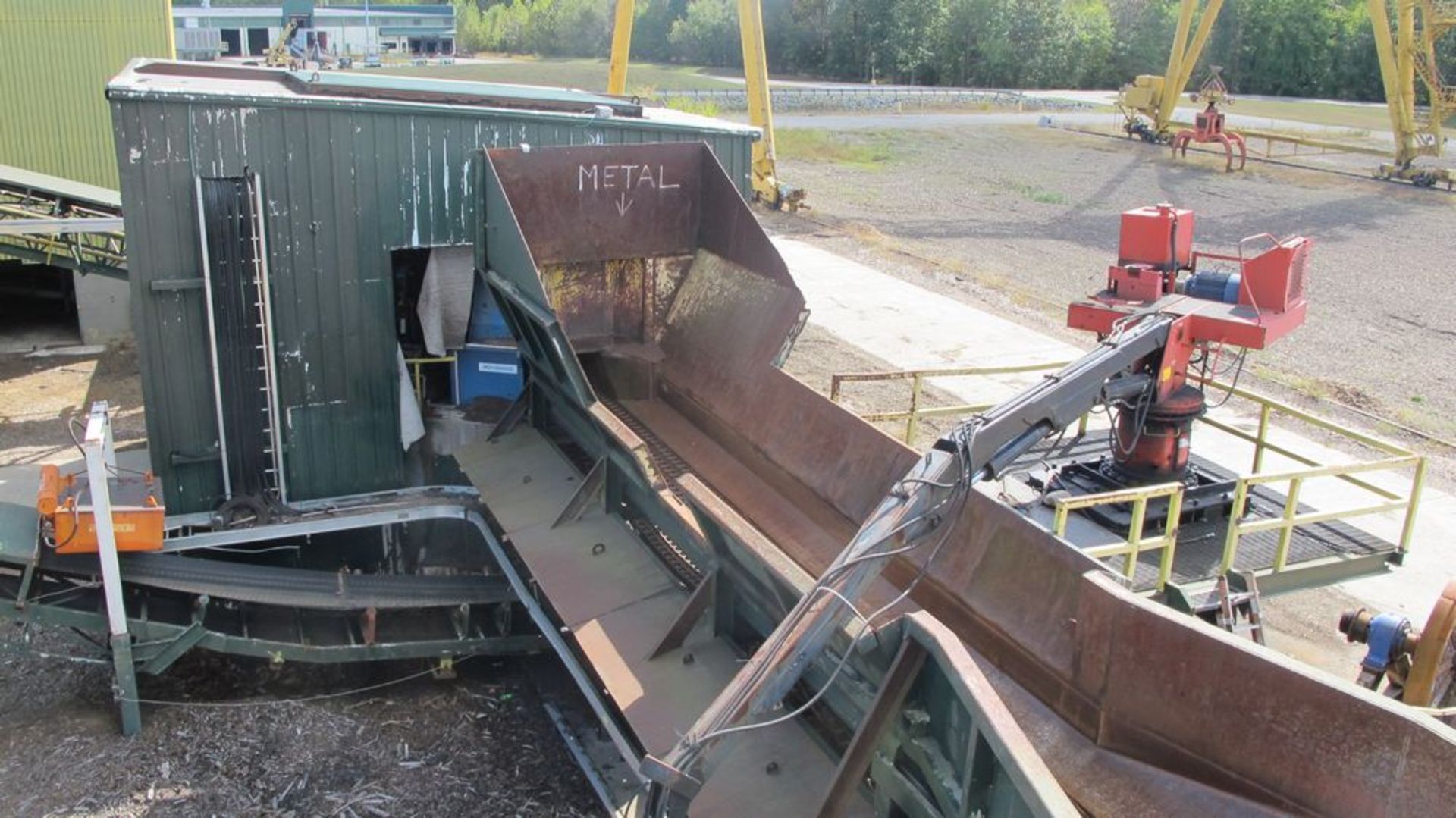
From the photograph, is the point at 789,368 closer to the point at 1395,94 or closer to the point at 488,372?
the point at 488,372

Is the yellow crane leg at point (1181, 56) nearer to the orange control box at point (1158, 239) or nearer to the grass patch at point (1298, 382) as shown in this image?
the grass patch at point (1298, 382)

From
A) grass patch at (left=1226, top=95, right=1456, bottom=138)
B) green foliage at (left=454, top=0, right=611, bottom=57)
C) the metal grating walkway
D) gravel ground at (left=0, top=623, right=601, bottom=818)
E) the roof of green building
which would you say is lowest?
gravel ground at (left=0, top=623, right=601, bottom=818)

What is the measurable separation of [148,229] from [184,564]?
210 centimetres

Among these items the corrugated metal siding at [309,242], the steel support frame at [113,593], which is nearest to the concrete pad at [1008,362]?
the corrugated metal siding at [309,242]

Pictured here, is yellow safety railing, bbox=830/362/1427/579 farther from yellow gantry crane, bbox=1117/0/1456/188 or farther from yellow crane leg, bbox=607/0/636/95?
yellow gantry crane, bbox=1117/0/1456/188

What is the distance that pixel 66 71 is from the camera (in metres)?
15.7

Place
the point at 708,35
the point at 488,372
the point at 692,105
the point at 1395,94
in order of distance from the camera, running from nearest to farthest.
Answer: the point at 488,372 → the point at 1395,94 → the point at 692,105 → the point at 708,35

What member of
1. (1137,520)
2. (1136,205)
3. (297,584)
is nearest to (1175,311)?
(1137,520)

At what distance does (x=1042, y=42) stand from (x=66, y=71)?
58362mm

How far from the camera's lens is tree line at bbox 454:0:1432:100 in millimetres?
60250

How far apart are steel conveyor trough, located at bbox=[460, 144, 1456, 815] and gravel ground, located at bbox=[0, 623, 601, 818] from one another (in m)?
0.78

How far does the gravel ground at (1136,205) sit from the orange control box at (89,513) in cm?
1204

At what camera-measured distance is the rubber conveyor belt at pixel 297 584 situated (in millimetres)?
6930

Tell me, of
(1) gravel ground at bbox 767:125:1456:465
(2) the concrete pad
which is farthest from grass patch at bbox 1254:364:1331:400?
(2) the concrete pad
